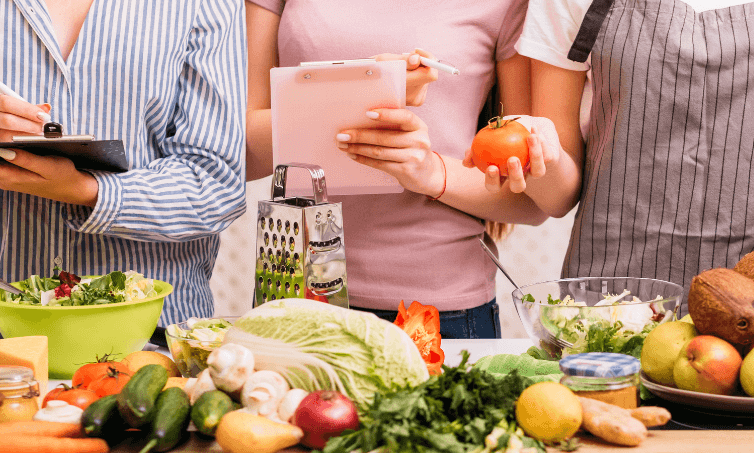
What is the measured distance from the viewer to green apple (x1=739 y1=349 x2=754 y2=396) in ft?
3.30

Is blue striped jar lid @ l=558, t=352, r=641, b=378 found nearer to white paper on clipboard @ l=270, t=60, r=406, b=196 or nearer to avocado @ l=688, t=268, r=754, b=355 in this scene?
avocado @ l=688, t=268, r=754, b=355

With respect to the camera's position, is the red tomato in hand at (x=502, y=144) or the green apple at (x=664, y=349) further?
the red tomato in hand at (x=502, y=144)

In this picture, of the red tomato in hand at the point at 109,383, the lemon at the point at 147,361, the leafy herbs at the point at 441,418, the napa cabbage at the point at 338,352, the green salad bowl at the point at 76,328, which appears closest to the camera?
the leafy herbs at the point at 441,418

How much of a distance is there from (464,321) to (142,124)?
999 mm

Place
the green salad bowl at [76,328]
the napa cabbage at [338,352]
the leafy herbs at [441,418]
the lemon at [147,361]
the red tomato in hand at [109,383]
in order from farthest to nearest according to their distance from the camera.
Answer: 1. the green salad bowl at [76,328]
2. the lemon at [147,361]
3. the red tomato in hand at [109,383]
4. the napa cabbage at [338,352]
5. the leafy herbs at [441,418]

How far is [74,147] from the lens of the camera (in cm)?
136

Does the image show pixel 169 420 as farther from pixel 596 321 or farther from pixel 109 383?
pixel 596 321

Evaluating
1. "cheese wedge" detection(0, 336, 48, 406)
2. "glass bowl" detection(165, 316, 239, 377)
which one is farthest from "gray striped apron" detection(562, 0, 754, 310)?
"cheese wedge" detection(0, 336, 48, 406)

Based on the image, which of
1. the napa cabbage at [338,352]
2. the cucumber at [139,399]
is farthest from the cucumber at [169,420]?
the napa cabbage at [338,352]

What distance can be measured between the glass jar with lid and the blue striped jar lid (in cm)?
77

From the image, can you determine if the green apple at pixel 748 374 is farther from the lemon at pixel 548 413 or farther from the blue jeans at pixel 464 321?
the blue jeans at pixel 464 321

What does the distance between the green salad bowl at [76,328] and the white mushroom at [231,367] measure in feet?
1.57

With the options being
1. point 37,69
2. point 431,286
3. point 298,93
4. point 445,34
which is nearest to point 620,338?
point 431,286

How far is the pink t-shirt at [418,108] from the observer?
1.85 metres
